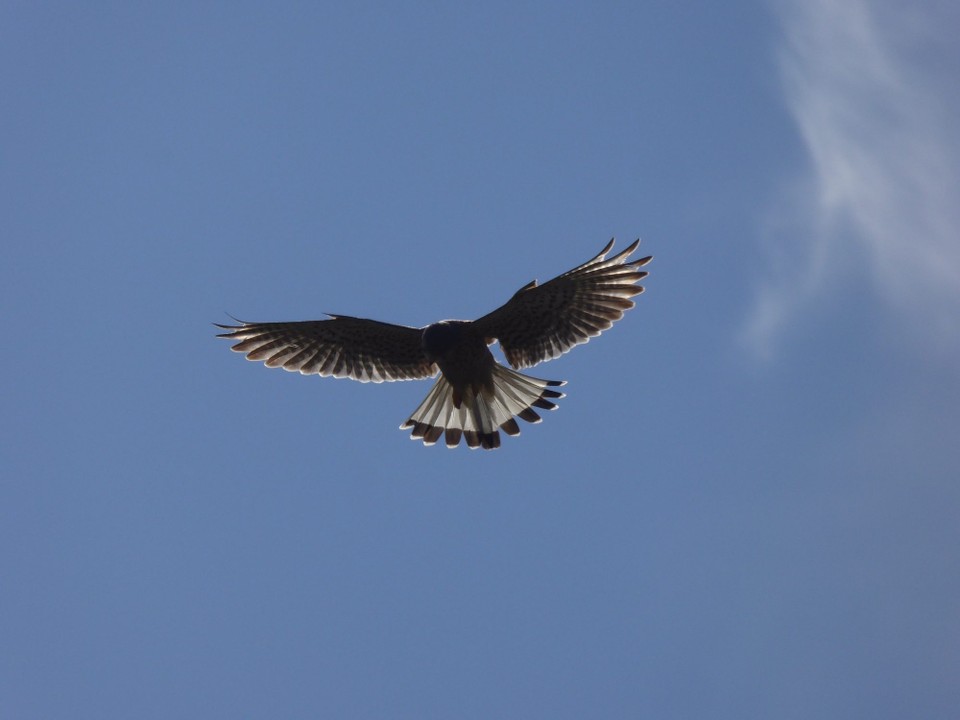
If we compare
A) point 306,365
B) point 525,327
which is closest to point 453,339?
point 525,327

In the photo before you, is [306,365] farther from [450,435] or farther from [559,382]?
[559,382]

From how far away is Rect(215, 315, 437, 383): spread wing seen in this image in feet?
50.2

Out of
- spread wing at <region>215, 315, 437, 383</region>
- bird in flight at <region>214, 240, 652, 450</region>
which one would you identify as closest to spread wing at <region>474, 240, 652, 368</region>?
bird in flight at <region>214, 240, 652, 450</region>

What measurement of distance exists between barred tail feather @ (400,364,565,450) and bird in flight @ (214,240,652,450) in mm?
11

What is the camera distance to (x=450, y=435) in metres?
14.9

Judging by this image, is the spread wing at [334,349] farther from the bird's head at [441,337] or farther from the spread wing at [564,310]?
the spread wing at [564,310]

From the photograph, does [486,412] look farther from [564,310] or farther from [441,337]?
[564,310]

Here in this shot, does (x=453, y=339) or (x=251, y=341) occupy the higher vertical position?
(x=251, y=341)

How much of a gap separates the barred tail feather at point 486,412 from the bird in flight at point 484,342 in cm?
1

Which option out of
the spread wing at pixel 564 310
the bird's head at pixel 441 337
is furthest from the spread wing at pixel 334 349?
the spread wing at pixel 564 310

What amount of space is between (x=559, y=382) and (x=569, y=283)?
3.70 feet

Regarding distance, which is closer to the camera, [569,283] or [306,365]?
[569,283]

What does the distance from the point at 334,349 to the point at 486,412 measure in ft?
6.94

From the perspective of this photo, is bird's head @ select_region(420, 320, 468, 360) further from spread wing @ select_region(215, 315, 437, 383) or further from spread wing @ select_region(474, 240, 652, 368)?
spread wing @ select_region(215, 315, 437, 383)
